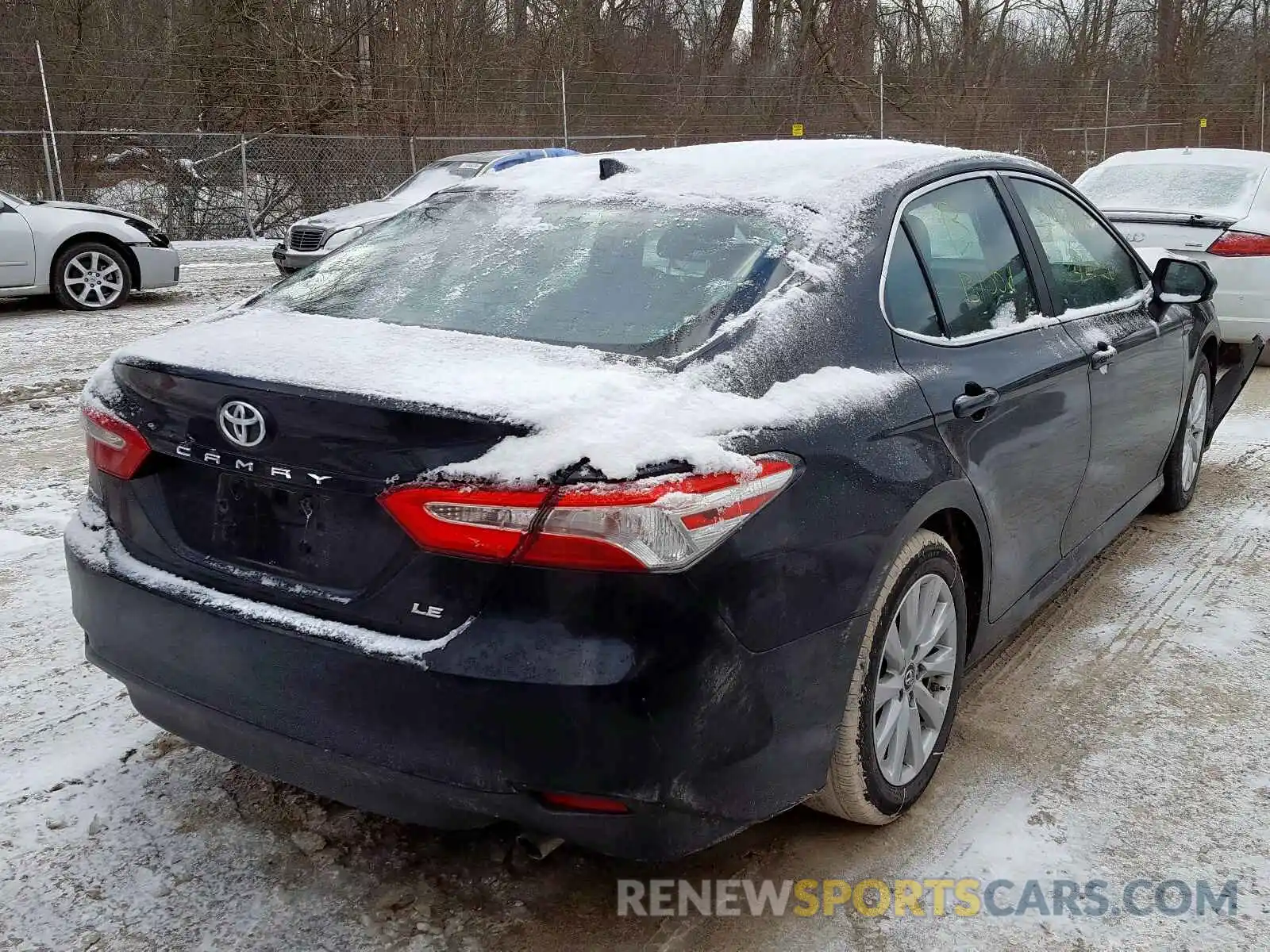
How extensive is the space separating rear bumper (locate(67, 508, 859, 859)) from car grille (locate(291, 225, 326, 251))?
36.3ft

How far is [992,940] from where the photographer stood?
2426mm

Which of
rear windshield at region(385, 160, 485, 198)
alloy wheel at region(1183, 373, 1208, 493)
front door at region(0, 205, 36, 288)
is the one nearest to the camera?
alloy wheel at region(1183, 373, 1208, 493)

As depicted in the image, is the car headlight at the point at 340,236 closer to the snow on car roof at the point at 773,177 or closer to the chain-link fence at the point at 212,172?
the chain-link fence at the point at 212,172

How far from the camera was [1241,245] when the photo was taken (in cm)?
762

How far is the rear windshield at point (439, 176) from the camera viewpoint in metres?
14.9

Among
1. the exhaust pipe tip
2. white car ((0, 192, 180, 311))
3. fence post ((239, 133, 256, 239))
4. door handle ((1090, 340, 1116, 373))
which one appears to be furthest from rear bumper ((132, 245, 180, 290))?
the exhaust pipe tip

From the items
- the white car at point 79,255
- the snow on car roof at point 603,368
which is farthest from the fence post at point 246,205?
the snow on car roof at point 603,368

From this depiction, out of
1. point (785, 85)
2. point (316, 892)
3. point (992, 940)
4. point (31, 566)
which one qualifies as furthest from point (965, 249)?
point (785, 85)

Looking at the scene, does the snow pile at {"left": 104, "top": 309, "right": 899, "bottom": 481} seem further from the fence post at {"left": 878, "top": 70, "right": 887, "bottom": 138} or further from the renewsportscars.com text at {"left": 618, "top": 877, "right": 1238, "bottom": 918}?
the fence post at {"left": 878, "top": 70, "right": 887, "bottom": 138}

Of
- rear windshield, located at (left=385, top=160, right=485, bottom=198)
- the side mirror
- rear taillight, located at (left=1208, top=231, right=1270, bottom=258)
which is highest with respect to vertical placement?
rear windshield, located at (left=385, top=160, right=485, bottom=198)

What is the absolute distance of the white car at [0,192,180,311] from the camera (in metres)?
10.4

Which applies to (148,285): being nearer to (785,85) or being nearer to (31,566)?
(31,566)

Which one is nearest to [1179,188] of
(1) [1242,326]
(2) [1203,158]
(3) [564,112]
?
(2) [1203,158]

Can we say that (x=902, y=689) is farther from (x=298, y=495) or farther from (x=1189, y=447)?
(x=1189, y=447)
